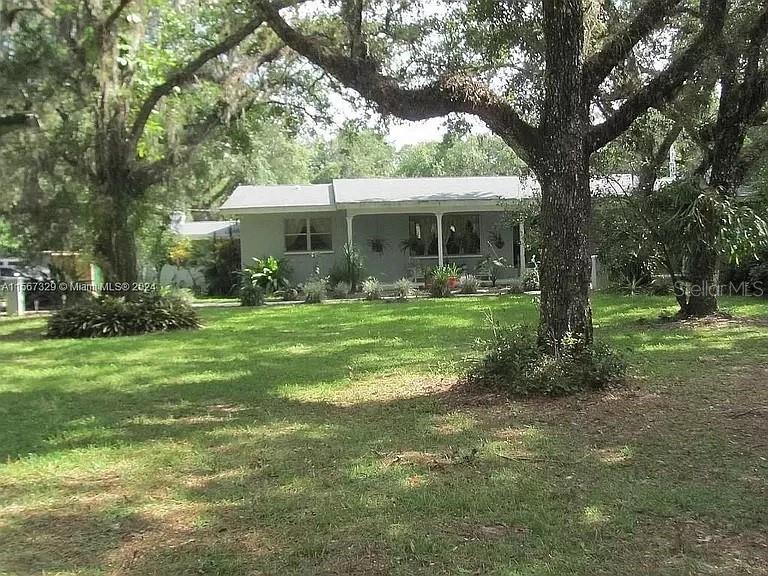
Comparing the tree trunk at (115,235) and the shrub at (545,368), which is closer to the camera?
the shrub at (545,368)

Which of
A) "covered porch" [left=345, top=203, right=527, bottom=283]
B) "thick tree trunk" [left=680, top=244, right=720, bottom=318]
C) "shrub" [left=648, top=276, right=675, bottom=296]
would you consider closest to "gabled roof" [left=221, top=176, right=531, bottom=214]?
"covered porch" [left=345, top=203, right=527, bottom=283]

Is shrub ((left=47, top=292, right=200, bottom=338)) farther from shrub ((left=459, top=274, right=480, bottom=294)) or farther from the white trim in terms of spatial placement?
the white trim

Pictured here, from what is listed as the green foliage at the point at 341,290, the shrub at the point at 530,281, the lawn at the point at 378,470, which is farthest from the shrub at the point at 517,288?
the lawn at the point at 378,470

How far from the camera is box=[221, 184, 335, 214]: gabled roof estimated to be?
22453 mm

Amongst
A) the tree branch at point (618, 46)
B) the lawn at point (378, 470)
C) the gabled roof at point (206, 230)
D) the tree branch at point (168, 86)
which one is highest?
the tree branch at point (168, 86)

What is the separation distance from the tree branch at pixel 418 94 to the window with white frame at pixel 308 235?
15538 mm

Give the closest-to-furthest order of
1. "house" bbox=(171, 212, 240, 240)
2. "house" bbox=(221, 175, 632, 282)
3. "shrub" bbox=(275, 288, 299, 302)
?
"shrub" bbox=(275, 288, 299, 302) → "house" bbox=(221, 175, 632, 282) → "house" bbox=(171, 212, 240, 240)

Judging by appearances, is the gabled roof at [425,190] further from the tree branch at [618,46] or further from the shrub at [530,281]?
the tree branch at [618,46]

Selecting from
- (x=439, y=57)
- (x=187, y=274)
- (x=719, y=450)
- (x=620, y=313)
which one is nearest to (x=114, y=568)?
(x=719, y=450)

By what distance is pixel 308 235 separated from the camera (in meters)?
23.7

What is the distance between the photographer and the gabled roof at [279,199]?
2245cm

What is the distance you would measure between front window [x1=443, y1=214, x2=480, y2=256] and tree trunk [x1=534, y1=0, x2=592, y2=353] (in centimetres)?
1669

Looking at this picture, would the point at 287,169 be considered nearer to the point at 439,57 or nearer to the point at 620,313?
the point at 620,313

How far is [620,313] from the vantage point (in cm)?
1462
